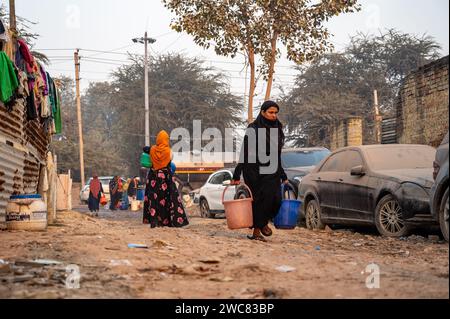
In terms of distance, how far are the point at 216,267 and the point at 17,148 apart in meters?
7.59

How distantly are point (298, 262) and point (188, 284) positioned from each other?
1.73 m

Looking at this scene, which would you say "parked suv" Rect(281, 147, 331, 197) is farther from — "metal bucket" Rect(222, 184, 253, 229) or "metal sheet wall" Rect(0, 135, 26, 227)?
"metal bucket" Rect(222, 184, 253, 229)

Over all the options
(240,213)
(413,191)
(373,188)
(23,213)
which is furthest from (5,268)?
(373,188)

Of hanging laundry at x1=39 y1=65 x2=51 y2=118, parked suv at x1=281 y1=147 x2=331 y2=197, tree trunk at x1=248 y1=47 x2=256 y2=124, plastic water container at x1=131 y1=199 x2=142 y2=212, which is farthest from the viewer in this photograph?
plastic water container at x1=131 y1=199 x2=142 y2=212

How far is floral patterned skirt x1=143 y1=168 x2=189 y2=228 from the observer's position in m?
12.8

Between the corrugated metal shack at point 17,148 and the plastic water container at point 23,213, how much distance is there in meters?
0.50

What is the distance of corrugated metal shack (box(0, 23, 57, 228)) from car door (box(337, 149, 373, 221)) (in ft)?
17.9

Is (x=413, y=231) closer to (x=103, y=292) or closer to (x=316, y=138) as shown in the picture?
(x=103, y=292)

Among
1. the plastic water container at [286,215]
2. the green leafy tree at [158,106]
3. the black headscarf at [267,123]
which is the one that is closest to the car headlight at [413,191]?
the plastic water container at [286,215]

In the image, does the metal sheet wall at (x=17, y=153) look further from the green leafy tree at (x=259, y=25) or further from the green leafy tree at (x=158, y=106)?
the green leafy tree at (x=158, y=106)

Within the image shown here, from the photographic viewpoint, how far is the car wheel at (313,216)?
43.0 ft

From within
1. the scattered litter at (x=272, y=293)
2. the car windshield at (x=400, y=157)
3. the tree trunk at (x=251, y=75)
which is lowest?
the scattered litter at (x=272, y=293)

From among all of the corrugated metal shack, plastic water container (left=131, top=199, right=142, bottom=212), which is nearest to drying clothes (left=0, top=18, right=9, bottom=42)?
the corrugated metal shack
